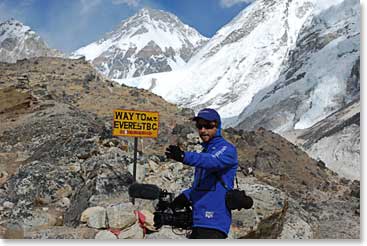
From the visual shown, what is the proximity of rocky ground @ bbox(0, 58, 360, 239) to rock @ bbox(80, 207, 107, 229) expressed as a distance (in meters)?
0.01

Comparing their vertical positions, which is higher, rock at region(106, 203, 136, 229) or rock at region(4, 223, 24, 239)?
rock at region(106, 203, 136, 229)

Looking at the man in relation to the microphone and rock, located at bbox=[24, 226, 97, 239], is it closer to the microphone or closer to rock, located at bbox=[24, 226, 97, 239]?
the microphone

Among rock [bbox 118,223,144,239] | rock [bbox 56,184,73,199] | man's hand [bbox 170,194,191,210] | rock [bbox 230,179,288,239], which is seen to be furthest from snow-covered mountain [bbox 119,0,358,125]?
man's hand [bbox 170,194,191,210]

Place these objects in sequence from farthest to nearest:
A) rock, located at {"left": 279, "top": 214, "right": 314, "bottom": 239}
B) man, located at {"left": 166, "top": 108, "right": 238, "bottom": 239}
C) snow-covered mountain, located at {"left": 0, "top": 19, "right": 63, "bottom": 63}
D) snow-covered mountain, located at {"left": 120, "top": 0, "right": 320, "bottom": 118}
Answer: snow-covered mountain, located at {"left": 120, "top": 0, "right": 320, "bottom": 118}
snow-covered mountain, located at {"left": 0, "top": 19, "right": 63, "bottom": 63}
rock, located at {"left": 279, "top": 214, "right": 314, "bottom": 239}
man, located at {"left": 166, "top": 108, "right": 238, "bottom": 239}

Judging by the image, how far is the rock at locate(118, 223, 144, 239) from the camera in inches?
197

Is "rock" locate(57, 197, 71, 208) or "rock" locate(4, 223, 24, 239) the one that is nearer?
"rock" locate(4, 223, 24, 239)

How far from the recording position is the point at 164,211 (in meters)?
2.94

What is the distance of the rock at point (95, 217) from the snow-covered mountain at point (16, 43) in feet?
272

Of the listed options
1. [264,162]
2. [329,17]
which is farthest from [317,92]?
[264,162]

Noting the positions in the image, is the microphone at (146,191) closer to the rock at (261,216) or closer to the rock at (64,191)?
the rock at (261,216)

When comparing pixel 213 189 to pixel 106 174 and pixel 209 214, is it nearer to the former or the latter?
pixel 209 214

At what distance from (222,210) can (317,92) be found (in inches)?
2065

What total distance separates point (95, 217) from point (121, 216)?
0.38 m

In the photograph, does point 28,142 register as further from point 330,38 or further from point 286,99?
point 330,38
